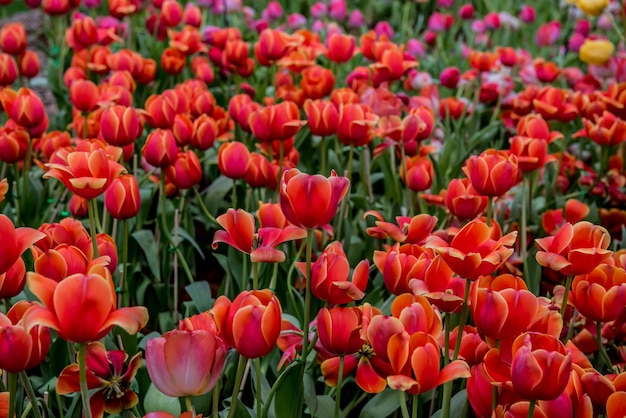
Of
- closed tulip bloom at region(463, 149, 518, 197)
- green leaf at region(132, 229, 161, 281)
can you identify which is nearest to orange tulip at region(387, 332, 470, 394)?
closed tulip bloom at region(463, 149, 518, 197)

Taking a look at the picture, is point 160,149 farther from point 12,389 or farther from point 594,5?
point 594,5

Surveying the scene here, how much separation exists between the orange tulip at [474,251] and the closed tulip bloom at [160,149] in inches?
27.5

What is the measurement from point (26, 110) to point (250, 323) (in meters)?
1.06

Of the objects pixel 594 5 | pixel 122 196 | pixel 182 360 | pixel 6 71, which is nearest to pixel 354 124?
pixel 122 196

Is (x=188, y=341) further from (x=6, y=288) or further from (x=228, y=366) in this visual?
(x=228, y=366)

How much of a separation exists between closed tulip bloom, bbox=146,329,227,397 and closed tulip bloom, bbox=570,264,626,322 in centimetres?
55

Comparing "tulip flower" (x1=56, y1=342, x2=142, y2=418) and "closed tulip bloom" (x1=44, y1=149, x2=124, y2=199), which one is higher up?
"closed tulip bloom" (x1=44, y1=149, x2=124, y2=199)

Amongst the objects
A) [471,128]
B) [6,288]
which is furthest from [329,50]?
[6,288]

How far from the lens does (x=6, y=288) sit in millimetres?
1035

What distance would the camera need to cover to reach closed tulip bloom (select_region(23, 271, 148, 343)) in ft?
2.68

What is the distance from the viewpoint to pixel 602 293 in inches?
43.9

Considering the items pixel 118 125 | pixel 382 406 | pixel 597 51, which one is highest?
pixel 118 125

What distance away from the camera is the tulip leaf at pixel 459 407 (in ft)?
3.79

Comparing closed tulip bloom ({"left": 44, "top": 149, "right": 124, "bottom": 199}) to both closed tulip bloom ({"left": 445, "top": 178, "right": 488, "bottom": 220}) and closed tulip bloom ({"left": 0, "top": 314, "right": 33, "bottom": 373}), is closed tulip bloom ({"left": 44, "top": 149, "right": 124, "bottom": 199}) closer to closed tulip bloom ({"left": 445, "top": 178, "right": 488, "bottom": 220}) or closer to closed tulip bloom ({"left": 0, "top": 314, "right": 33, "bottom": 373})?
closed tulip bloom ({"left": 0, "top": 314, "right": 33, "bottom": 373})
